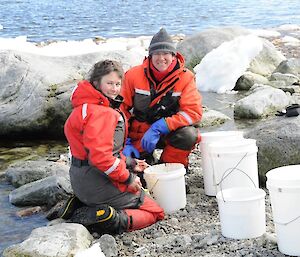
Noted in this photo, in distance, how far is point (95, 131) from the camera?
5223 mm

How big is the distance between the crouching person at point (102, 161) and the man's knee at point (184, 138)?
83 centimetres

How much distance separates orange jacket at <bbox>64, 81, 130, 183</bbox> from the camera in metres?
5.24

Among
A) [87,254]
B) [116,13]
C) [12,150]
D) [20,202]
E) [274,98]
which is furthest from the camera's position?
[116,13]

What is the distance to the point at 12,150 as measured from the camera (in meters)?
9.02

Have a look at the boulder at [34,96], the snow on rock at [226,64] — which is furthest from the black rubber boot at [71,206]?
the snow on rock at [226,64]

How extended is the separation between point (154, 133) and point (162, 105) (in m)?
0.35

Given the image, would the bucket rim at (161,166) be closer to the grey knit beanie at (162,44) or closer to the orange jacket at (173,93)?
the orange jacket at (173,93)

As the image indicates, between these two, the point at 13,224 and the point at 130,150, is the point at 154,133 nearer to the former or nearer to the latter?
the point at 130,150

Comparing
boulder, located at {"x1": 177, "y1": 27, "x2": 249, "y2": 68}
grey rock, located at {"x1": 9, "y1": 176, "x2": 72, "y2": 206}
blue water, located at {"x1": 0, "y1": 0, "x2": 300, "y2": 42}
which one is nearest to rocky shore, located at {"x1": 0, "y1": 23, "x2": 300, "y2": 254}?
grey rock, located at {"x1": 9, "y1": 176, "x2": 72, "y2": 206}

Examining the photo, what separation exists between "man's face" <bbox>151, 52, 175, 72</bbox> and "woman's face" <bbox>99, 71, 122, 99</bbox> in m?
0.94

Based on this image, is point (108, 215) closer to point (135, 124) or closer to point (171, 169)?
point (171, 169)

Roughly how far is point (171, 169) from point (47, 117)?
369 cm

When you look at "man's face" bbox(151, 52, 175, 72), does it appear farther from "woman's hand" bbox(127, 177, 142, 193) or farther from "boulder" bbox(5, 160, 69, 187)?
"boulder" bbox(5, 160, 69, 187)

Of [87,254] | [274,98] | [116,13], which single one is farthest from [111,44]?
[87,254]
